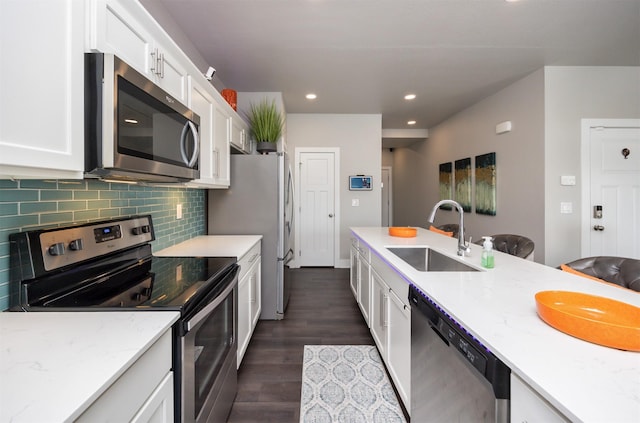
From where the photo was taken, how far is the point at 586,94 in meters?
3.12

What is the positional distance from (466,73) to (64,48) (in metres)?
3.74

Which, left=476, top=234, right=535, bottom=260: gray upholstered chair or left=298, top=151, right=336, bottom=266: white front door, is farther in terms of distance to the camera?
left=298, top=151, right=336, bottom=266: white front door

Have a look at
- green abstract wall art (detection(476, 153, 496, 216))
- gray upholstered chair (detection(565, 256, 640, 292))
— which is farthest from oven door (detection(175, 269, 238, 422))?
green abstract wall art (detection(476, 153, 496, 216))

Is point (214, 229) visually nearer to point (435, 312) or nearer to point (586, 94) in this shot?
point (435, 312)

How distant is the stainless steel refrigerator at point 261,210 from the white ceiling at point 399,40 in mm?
1111

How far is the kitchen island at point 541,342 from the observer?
0.53 meters

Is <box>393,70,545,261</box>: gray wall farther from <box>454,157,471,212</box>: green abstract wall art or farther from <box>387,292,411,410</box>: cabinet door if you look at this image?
<box>387,292,411,410</box>: cabinet door

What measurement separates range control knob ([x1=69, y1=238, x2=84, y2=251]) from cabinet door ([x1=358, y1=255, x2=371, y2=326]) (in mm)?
1838

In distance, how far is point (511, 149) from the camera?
11.8 ft

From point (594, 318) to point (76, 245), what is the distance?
6.18ft

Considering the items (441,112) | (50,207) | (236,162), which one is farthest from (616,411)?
(441,112)

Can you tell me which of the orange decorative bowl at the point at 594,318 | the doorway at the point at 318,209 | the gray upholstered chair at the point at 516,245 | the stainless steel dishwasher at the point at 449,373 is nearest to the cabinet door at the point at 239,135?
the doorway at the point at 318,209

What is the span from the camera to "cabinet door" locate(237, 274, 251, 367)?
1862mm

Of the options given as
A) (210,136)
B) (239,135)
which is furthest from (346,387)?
(239,135)
